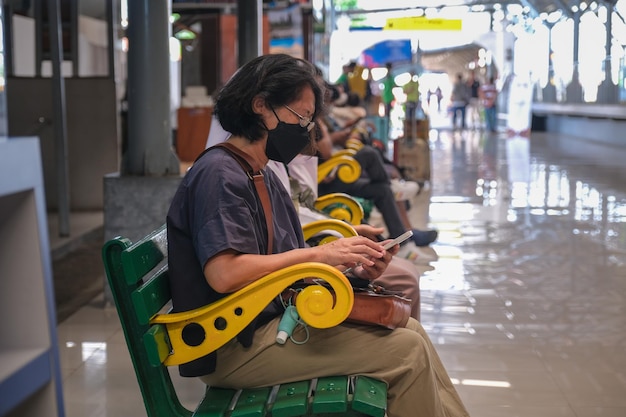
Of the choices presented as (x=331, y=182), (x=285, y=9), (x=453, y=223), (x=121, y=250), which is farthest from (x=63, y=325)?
(x=285, y=9)

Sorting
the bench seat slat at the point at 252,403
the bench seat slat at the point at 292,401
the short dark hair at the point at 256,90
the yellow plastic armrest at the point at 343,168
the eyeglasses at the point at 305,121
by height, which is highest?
the short dark hair at the point at 256,90

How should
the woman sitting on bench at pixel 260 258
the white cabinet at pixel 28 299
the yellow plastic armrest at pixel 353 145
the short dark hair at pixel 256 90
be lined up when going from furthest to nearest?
the yellow plastic armrest at pixel 353 145 < the short dark hair at pixel 256 90 < the woman sitting on bench at pixel 260 258 < the white cabinet at pixel 28 299

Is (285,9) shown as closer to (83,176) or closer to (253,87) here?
(83,176)

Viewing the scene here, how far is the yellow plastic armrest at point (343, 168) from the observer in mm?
6141

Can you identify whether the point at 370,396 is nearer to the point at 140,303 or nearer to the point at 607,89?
the point at 140,303

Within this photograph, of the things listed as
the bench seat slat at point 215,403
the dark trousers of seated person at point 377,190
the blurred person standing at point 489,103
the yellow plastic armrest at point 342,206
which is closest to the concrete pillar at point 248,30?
the dark trousers of seated person at point 377,190

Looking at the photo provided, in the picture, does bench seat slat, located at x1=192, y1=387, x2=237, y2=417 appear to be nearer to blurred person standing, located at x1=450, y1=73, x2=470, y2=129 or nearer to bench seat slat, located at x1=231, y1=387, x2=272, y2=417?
bench seat slat, located at x1=231, y1=387, x2=272, y2=417

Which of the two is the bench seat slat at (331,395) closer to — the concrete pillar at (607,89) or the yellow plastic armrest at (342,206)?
the yellow plastic armrest at (342,206)

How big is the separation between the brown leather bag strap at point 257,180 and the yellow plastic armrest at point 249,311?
225mm

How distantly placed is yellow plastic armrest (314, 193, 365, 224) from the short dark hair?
233 centimetres

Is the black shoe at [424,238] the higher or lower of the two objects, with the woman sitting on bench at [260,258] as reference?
lower

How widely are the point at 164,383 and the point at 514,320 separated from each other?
10.2 ft

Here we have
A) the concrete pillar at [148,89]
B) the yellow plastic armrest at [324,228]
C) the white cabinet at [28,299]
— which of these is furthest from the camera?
the concrete pillar at [148,89]

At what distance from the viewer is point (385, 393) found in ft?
7.93
